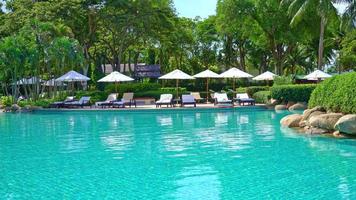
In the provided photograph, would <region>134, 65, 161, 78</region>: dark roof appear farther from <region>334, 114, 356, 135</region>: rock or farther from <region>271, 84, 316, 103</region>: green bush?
<region>334, 114, 356, 135</region>: rock

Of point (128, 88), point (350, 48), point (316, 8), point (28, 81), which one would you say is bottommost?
point (128, 88)

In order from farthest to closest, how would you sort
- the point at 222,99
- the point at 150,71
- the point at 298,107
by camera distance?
the point at 150,71 < the point at 222,99 < the point at 298,107

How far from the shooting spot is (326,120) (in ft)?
Answer: 46.1

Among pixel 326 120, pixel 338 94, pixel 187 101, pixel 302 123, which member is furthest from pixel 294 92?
pixel 326 120

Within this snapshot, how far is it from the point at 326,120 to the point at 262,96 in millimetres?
15175

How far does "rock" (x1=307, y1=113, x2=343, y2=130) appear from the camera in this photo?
45.7ft

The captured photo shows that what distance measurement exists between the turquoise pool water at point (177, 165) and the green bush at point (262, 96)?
38.8ft

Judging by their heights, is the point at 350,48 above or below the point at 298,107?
above

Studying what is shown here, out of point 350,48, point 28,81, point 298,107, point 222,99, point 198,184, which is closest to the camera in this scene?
point 198,184

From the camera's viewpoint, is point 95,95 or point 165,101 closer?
point 165,101

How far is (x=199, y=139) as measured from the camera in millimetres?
13906

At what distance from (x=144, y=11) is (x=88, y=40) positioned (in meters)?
5.55

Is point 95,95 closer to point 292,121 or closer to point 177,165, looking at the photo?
point 292,121

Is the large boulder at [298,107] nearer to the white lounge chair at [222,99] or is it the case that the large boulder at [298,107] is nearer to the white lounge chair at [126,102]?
the white lounge chair at [222,99]
